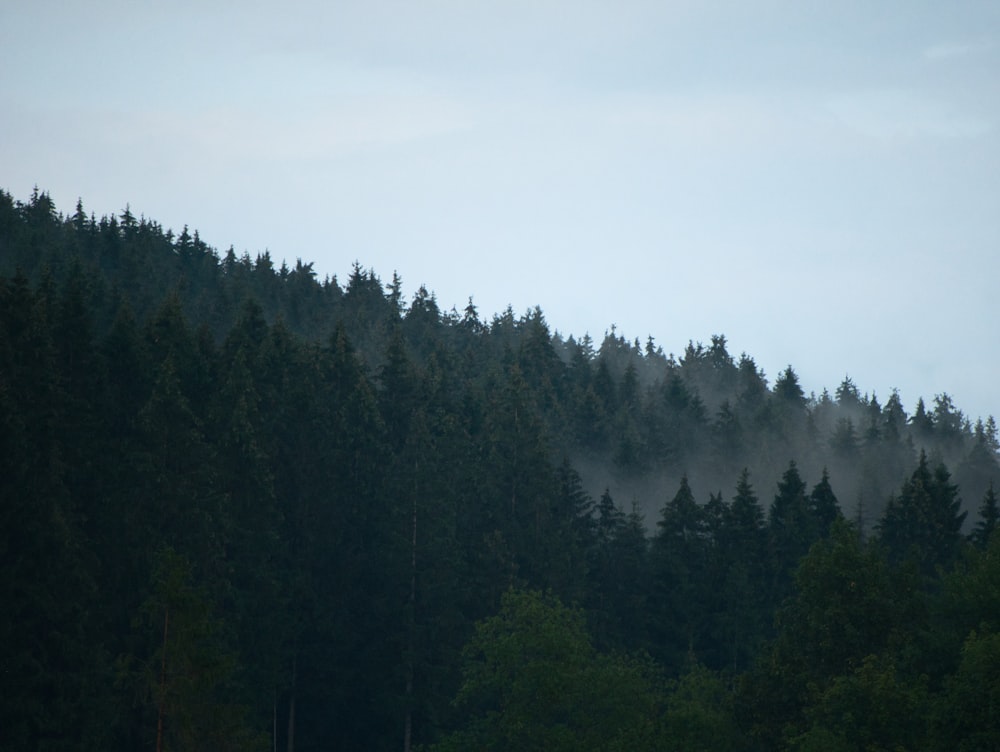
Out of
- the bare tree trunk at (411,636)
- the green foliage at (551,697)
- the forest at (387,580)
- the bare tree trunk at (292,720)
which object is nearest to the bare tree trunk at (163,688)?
the forest at (387,580)

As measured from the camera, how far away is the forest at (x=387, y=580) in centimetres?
3309

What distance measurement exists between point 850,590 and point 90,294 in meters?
61.8

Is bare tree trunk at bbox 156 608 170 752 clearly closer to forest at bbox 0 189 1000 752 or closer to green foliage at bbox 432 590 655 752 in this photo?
forest at bbox 0 189 1000 752

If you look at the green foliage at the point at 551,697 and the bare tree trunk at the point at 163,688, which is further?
the green foliage at the point at 551,697

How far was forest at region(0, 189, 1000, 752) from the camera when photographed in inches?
1303

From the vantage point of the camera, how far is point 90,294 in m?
80.6

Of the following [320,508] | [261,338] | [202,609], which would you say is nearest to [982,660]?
[202,609]

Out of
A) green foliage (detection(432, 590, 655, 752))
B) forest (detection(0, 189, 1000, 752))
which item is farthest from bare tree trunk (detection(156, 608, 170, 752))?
green foliage (detection(432, 590, 655, 752))

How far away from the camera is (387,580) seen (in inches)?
2330

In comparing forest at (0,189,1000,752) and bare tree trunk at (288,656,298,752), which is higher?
forest at (0,189,1000,752)

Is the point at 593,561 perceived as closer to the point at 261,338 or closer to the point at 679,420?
the point at 261,338

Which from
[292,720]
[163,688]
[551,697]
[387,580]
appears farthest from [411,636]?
[163,688]

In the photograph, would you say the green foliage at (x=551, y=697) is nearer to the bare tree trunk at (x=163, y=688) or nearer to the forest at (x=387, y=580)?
the forest at (x=387, y=580)

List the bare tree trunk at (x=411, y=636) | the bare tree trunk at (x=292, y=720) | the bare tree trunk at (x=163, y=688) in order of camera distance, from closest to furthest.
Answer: the bare tree trunk at (x=163, y=688) < the bare tree trunk at (x=292, y=720) < the bare tree trunk at (x=411, y=636)
